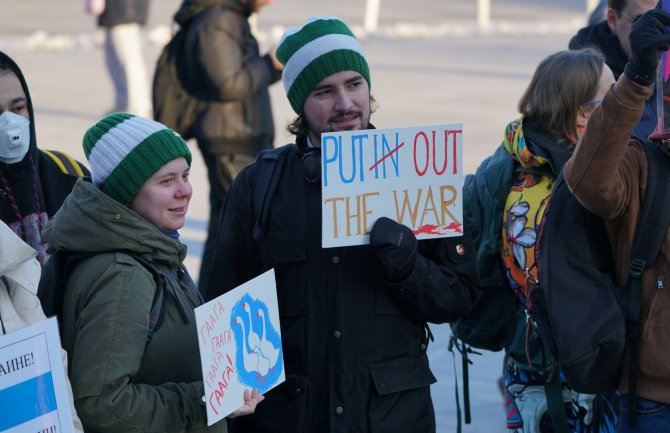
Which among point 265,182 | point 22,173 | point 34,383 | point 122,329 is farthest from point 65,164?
point 34,383

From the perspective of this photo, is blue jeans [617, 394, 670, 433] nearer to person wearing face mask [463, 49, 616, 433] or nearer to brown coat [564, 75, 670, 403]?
brown coat [564, 75, 670, 403]

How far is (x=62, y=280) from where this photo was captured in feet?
9.29

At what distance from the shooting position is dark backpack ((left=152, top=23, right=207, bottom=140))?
6.22 m

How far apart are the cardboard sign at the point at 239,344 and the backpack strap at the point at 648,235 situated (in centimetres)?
90

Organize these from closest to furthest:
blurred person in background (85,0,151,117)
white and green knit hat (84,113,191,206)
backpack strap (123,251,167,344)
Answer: backpack strap (123,251,167,344) → white and green knit hat (84,113,191,206) → blurred person in background (85,0,151,117)

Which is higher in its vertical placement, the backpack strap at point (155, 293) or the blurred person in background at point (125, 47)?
the blurred person in background at point (125, 47)

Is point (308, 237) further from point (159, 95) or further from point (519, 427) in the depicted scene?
point (159, 95)

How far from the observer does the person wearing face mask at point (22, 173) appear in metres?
3.42

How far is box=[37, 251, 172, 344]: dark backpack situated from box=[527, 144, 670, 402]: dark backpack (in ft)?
3.26

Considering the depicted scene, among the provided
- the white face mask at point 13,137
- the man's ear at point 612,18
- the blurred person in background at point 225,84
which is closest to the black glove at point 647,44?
the white face mask at point 13,137

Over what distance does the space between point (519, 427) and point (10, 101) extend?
2.07 meters

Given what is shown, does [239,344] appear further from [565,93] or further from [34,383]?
[565,93]

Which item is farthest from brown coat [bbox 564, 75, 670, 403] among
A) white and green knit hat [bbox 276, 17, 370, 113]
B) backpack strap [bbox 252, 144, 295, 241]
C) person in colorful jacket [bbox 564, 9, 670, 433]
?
backpack strap [bbox 252, 144, 295, 241]

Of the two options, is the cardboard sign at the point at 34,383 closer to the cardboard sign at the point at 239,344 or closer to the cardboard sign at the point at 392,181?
the cardboard sign at the point at 239,344
